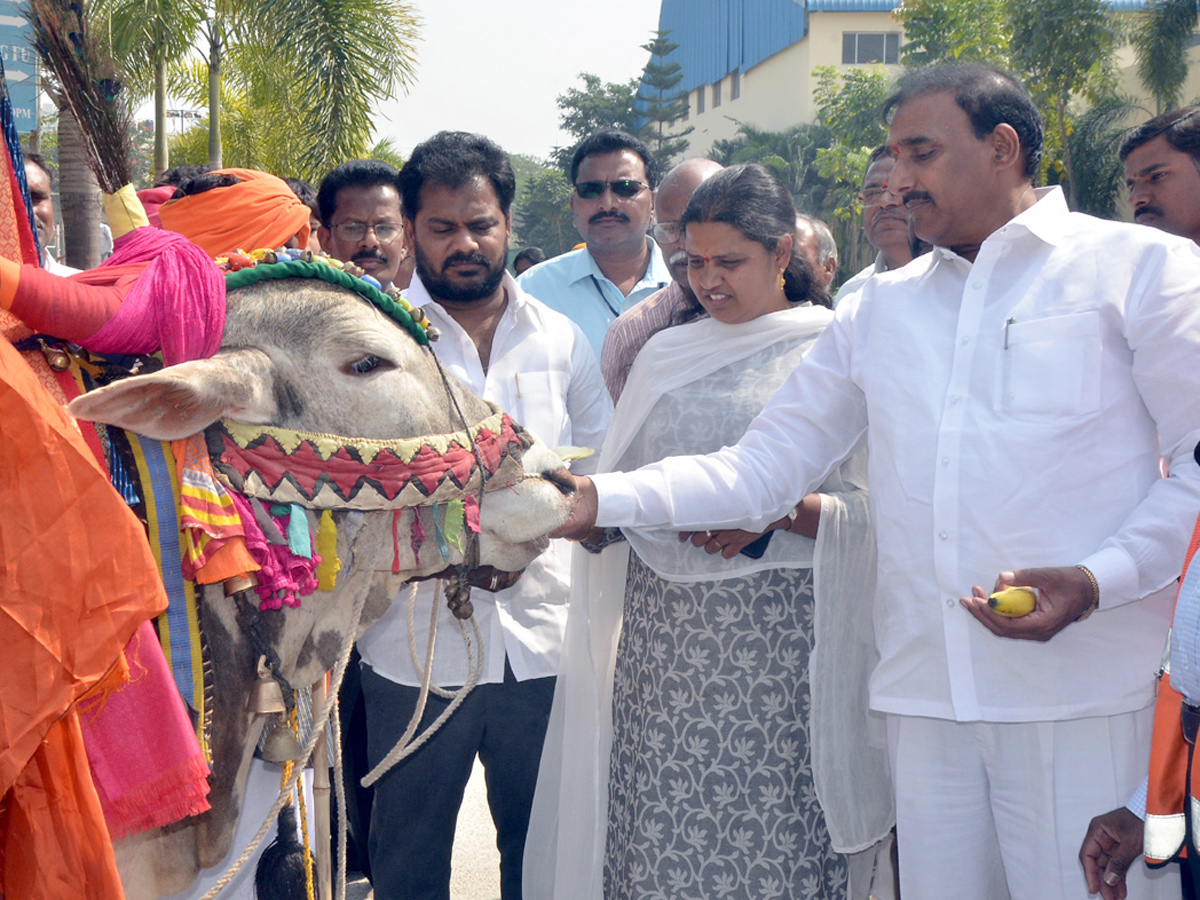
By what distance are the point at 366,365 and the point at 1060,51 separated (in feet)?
94.8

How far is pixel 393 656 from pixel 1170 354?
2122mm

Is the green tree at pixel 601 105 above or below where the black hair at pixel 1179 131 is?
above

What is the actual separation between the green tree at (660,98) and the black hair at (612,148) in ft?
176

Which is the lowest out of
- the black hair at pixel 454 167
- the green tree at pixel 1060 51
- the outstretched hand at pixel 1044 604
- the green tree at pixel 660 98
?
the outstretched hand at pixel 1044 604

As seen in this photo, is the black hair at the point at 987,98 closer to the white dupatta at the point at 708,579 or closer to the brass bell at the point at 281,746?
the white dupatta at the point at 708,579

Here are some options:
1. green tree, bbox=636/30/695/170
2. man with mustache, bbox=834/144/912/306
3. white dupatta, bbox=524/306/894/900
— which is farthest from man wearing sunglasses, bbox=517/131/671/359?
green tree, bbox=636/30/695/170

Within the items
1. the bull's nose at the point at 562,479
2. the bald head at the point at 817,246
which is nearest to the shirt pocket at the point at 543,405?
the bald head at the point at 817,246

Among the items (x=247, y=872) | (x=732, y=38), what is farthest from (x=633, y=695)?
(x=732, y=38)

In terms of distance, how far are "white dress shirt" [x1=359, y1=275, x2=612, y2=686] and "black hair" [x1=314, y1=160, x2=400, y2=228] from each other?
3.52 ft

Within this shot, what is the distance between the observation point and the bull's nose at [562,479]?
242 centimetres

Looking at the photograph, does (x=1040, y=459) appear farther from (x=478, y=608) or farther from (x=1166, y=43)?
(x=1166, y=43)

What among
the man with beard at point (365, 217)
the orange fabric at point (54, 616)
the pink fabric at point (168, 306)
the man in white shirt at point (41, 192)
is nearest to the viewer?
the orange fabric at point (54, 616)

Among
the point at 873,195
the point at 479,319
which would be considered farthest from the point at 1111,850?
the point at 873,195

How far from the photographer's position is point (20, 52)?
2.62 metres
